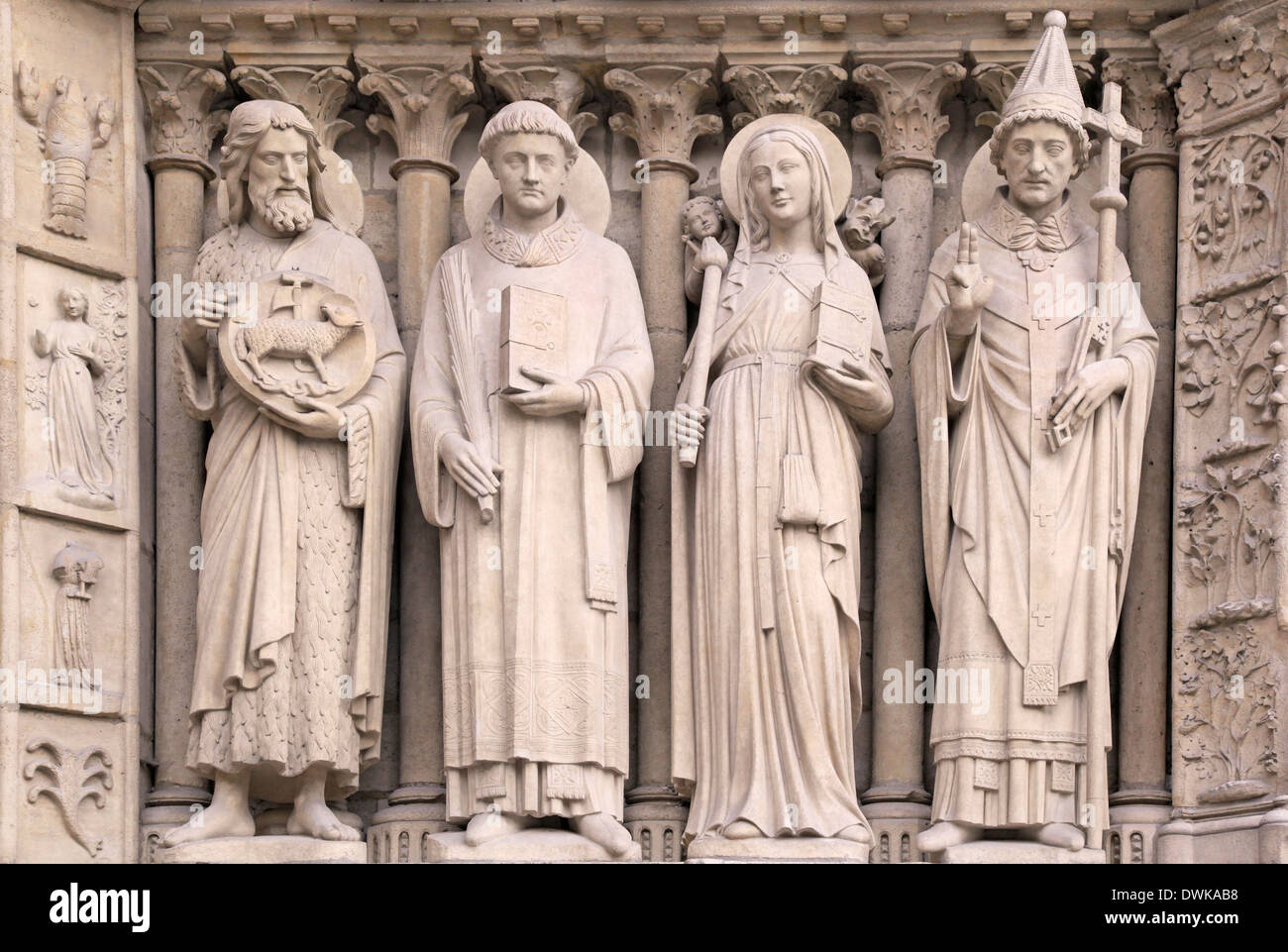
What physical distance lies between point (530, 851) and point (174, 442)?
247 cm

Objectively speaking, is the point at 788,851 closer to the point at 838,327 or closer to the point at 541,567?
Result: the point at 541,567

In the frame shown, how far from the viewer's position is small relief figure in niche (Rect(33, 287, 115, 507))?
13.9 meters

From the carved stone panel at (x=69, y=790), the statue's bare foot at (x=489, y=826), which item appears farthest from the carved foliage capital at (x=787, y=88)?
the carved stone panel at (x=69, y=790)

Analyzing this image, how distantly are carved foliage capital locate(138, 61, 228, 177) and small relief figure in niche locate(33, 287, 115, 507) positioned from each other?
921mm

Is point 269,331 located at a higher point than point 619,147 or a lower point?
lower

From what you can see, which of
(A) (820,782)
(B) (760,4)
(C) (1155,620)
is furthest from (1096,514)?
(B) (760,4)

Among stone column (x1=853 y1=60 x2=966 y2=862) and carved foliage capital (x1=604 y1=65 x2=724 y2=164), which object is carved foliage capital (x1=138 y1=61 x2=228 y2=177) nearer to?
carved foliage capital (x1=604 y1=65 x2=724 y2=164)

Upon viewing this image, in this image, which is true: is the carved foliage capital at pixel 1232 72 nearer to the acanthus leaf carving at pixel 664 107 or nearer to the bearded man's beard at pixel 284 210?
the acanthus leaf carving at pixel 664 107

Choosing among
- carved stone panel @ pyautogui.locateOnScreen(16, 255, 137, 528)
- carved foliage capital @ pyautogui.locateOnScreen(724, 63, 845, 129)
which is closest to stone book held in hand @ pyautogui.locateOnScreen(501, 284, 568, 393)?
carved foliage capital @ pyautogui.locateOnScreen(724, 63, 845, 129)

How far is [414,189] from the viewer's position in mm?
14680

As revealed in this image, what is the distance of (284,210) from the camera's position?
14.1 metres

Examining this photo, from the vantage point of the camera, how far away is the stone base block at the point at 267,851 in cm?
1347

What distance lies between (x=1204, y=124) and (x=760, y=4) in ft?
6.44

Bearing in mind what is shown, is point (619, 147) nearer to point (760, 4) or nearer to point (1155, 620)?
point (760, 4)
